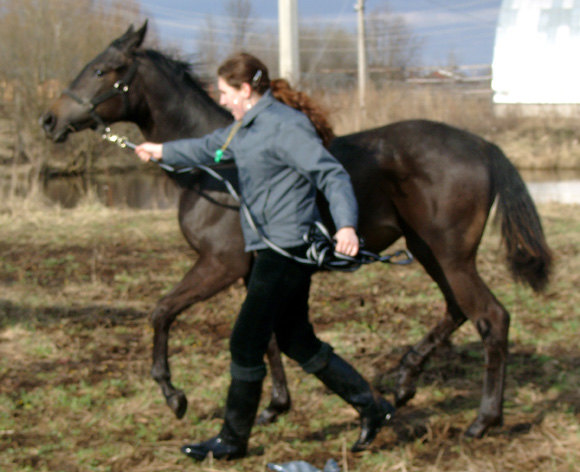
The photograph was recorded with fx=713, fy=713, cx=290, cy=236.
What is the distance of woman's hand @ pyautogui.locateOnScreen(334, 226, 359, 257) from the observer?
2936 mm

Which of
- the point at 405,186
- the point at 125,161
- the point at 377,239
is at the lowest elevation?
the point at 125,161

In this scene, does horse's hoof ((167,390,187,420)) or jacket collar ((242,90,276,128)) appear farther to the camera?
horse's hoof ((167,390,187,420))

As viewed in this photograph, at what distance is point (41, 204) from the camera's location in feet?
40.3

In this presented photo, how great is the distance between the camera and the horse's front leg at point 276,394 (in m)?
4.20

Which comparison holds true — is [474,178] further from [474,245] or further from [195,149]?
[195,149]

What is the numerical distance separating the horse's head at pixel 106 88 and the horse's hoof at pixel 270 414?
2.16 meters

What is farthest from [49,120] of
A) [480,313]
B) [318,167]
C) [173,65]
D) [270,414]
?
[480,313]

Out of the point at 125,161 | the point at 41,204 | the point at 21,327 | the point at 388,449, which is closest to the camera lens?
the point at 388,449

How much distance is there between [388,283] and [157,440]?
388 cm

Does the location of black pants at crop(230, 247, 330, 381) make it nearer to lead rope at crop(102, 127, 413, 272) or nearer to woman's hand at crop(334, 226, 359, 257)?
lead rope at crop(102, 127, 413, 272)

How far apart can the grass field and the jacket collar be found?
161 centimetres

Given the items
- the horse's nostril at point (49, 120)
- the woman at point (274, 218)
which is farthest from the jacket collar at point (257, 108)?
the horse's nostril at point (49, 120)

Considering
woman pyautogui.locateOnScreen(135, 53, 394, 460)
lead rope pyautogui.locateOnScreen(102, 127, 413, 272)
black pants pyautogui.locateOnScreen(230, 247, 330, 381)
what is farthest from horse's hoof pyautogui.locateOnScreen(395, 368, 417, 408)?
lead rope pyautogui.locateOnScreen(102, 127, 413, 272)

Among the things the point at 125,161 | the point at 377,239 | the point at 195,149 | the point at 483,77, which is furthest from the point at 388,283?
the point at 483,77
